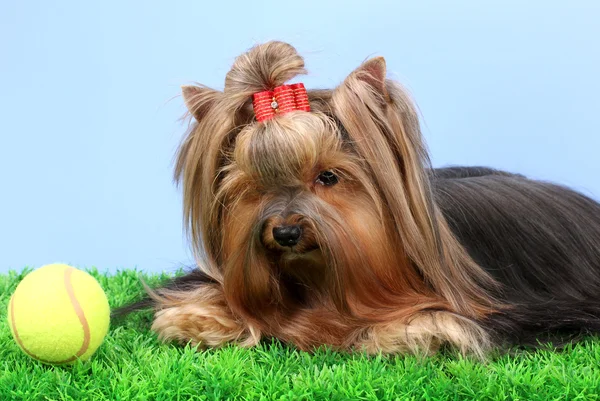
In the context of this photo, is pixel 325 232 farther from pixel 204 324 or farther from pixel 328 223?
pixel 204 324

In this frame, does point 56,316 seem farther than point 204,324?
No

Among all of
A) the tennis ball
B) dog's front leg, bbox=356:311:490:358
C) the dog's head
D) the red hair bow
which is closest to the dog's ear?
the dog's head

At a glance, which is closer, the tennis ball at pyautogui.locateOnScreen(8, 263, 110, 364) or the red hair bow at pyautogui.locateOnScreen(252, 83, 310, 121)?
the tennis ball at pyautogui.locateOnScreen(8, 263, 110, 364)

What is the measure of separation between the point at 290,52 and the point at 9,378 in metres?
1.01

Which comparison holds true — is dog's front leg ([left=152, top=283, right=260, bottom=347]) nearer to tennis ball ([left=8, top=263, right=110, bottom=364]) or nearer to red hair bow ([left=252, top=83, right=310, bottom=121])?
tennis ball ([left=8, top=263, right=110, bottom=364])

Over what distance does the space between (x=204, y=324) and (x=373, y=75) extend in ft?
2.48

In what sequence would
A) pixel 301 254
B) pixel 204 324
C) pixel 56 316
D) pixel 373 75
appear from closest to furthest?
pixel 56 316 < pixel 301 254 < pixel 373 75 < pixel 204 324

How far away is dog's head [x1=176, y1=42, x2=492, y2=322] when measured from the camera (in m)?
2.18

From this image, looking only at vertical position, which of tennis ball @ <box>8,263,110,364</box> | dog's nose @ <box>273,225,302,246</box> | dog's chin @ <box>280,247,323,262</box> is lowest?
tennis ball @ <box>8,263,110,364</box>

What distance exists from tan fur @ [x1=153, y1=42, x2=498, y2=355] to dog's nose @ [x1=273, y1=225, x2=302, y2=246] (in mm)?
17

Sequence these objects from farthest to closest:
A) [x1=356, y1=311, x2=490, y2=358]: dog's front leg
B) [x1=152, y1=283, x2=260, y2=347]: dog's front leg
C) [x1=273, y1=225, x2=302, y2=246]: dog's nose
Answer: [x1=152, y1=283, x2=260, y2=347]: dog's front leg
[x1=356, y1=311, x2=490, y2=358]: dog's front leg
[x1=273, y1=225, x2=302, y2=246]: dog's nose

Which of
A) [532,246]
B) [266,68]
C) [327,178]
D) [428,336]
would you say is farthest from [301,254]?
[532,246]

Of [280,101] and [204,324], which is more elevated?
[280,101]

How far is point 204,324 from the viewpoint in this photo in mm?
2398
